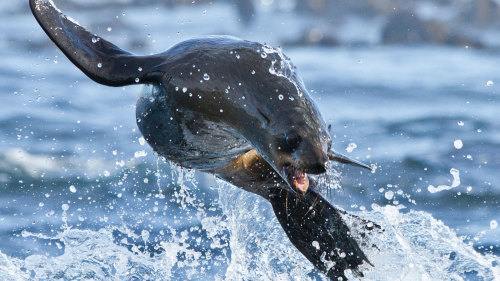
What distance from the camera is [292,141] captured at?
3.60 m

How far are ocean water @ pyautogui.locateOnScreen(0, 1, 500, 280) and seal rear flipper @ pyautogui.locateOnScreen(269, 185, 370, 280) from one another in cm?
12

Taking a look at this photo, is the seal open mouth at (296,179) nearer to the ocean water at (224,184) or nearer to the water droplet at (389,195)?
the ocean water at (224,184)

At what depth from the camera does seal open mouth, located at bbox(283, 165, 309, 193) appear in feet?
11.7

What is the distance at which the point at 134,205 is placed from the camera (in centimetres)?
719

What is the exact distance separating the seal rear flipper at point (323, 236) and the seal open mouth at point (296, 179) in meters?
0.96

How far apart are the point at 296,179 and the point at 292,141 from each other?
6.3 inches

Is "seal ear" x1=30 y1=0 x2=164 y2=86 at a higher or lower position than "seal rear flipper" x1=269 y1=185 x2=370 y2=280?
higher

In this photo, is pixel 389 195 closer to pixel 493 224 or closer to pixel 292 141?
pixel 493 224

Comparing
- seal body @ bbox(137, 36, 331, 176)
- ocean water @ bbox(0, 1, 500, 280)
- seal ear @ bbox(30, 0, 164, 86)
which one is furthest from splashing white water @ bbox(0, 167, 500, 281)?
seal ear @ bbox(30, 0, 164, 86)

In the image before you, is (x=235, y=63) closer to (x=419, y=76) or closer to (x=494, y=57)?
(x=419, y=76)

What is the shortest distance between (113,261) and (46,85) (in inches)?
211

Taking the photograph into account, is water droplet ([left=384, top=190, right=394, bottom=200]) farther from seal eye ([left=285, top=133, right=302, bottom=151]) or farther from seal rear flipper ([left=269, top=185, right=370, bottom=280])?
seal eye ([left=285, top=133, right=302, bottom=151])

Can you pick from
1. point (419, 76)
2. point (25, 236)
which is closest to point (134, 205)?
point (25, 236)

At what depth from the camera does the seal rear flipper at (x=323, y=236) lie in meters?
4.56
